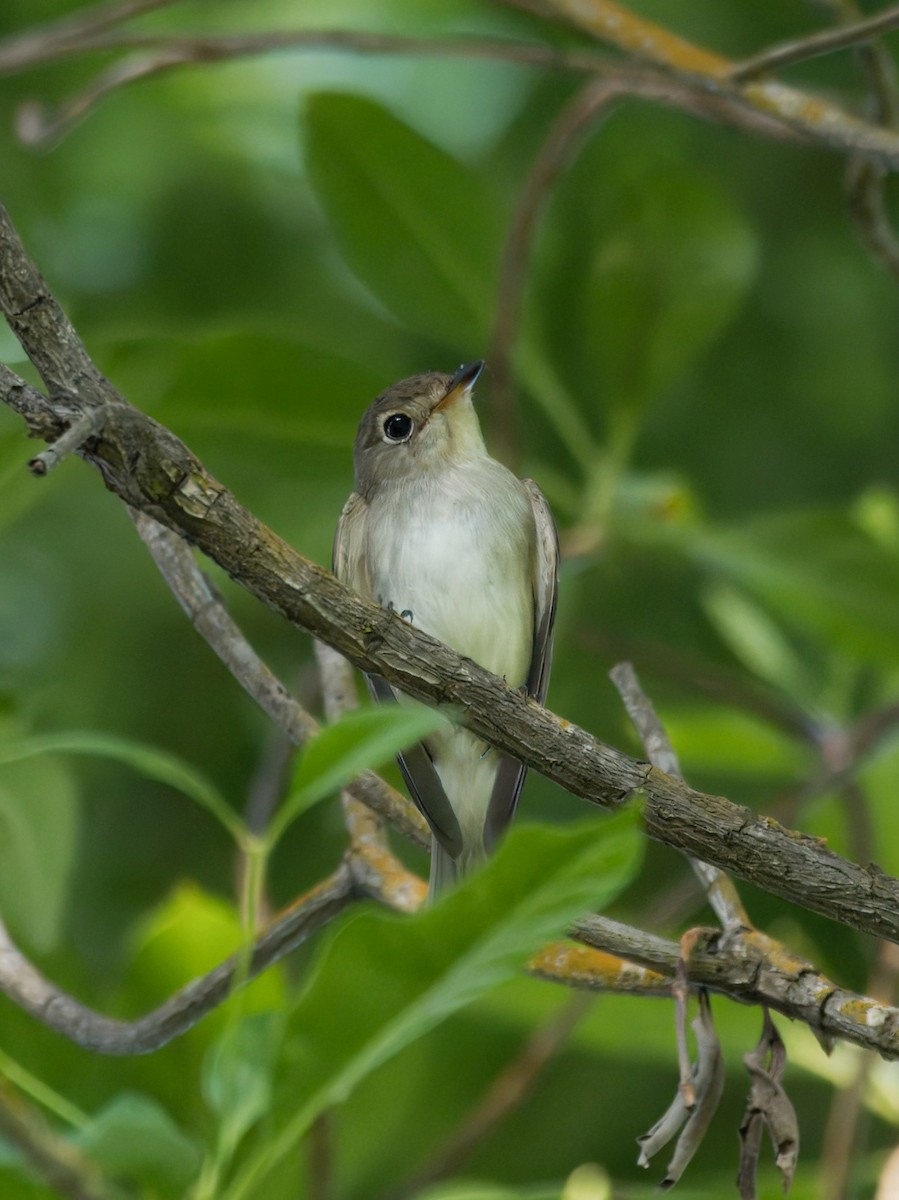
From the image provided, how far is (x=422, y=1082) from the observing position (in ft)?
10.5

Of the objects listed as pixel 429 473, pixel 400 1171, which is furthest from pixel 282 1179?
pixel 429 473

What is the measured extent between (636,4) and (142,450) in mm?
3390

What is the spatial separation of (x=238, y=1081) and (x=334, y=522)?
7.24 ft

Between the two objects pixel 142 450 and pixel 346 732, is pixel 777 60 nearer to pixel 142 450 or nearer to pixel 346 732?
pixel 142 450

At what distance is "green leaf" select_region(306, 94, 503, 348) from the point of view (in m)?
3.24

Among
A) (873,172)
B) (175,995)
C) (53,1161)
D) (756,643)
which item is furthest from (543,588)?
(53,1161)

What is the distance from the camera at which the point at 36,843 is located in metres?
2.34

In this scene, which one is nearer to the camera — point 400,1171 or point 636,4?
point 400,1171

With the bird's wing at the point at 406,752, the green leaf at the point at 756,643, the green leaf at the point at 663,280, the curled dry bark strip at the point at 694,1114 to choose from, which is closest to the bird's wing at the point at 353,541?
the bird's wing at the point at 406,752

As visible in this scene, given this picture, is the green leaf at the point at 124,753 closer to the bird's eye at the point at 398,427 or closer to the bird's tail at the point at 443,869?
the bird's tail at the point at 443,869

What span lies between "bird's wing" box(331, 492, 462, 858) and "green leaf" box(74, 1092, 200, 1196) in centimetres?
117

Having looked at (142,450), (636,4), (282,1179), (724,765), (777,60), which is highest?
(636,4)

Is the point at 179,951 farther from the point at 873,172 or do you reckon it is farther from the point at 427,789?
the point at 873,172

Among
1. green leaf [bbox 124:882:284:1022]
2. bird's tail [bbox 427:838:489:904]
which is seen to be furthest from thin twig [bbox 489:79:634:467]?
green leaf [bbox 124:882:284:1022]
